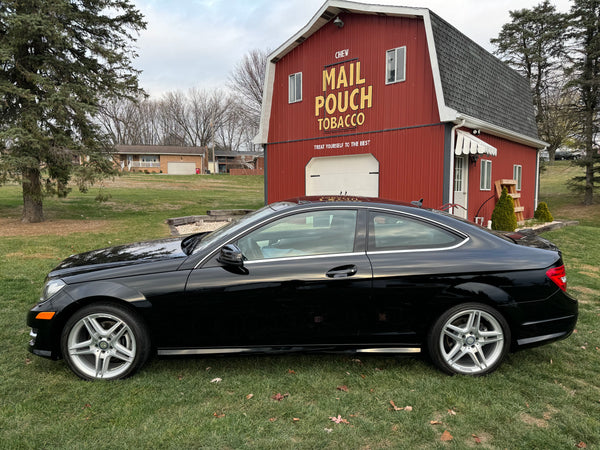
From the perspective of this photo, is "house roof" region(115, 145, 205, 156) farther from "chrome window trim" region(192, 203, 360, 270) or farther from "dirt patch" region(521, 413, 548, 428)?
"dirt patch" region(521, 413, 548, 428)

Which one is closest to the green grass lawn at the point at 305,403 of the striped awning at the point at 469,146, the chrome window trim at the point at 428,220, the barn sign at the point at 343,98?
the chrome window trim at the point at 428,220

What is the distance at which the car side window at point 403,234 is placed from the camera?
10.8ft

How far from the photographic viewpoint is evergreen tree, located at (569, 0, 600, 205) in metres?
20.8

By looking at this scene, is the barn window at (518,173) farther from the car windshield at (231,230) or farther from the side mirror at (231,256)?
the side mirror at (231,256)

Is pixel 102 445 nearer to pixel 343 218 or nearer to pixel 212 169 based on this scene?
pixel 343 218

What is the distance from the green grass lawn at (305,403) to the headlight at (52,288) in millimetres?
640

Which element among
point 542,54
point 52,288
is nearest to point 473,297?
point 52,288

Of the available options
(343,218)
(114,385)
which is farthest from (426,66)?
(114,385)

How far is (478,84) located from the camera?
12.7m

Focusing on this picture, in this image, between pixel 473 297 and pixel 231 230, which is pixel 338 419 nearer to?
pixel 473 297

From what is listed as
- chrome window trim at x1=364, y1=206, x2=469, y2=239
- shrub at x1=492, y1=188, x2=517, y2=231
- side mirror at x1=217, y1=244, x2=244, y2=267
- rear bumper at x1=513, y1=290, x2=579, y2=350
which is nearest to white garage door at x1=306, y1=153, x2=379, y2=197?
shrub at x1=492, y1=188, x2=517, y2=231

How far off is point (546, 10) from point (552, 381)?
2821 cm

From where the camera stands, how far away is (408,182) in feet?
38.6

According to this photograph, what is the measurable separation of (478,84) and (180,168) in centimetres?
4691
